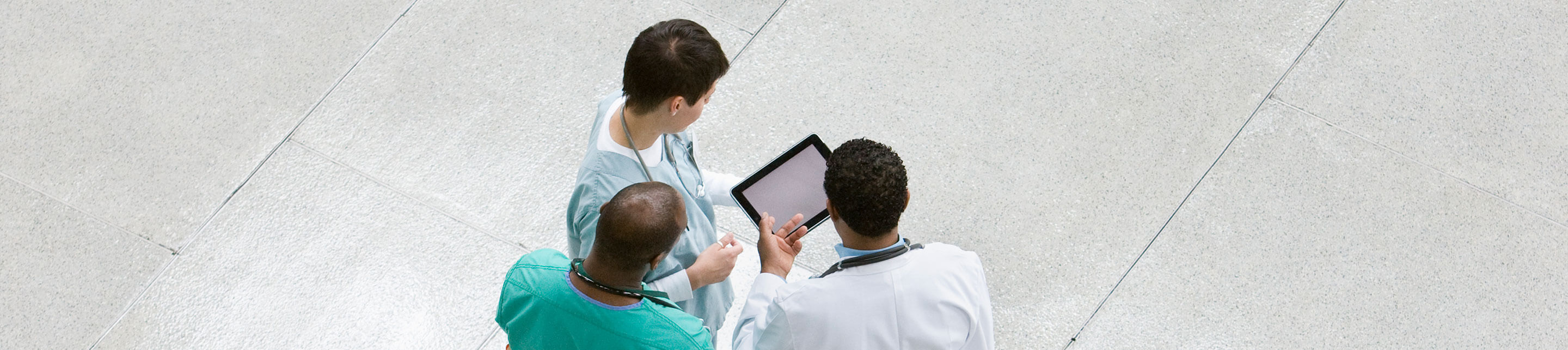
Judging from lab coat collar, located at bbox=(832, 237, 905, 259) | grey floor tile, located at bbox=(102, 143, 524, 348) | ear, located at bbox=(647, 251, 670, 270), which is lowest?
grey floor tile, located at bbox=(102, 143, 524, 348)

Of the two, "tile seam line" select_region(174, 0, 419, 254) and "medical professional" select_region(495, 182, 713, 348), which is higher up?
"medical professional" select_region(495, 182, 713, 348)

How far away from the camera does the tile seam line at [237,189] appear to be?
2.62 meters

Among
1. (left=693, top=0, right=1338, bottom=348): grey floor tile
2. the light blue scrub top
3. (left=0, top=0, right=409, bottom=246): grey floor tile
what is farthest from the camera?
(left=0, top=0, right=409, bottom=246): grey floor tile

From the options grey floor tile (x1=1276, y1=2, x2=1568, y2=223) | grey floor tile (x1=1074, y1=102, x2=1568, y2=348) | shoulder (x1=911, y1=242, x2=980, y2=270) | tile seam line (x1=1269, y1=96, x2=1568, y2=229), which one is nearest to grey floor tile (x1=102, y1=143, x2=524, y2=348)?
shoulder (x1=911, y1=242, x2=980, y2=270)

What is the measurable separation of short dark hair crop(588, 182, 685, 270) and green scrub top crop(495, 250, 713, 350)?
80mm

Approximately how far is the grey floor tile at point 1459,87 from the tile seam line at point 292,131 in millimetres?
2832

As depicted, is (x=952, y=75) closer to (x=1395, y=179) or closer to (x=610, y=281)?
(x=1395, y=179)

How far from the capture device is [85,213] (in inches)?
109

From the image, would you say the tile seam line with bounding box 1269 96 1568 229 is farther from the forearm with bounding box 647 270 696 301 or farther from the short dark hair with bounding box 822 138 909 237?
the forearm with bounding box 647 270 696 301

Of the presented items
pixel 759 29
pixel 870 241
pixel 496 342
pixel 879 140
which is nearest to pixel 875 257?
pixel 870 241

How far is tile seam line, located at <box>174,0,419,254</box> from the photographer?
8.95 feet

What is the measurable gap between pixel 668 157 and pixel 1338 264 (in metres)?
1.99

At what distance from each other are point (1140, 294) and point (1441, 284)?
0.86 meters

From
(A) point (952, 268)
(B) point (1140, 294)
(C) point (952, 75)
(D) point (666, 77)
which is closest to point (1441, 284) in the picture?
(B) point (1140, 294)
